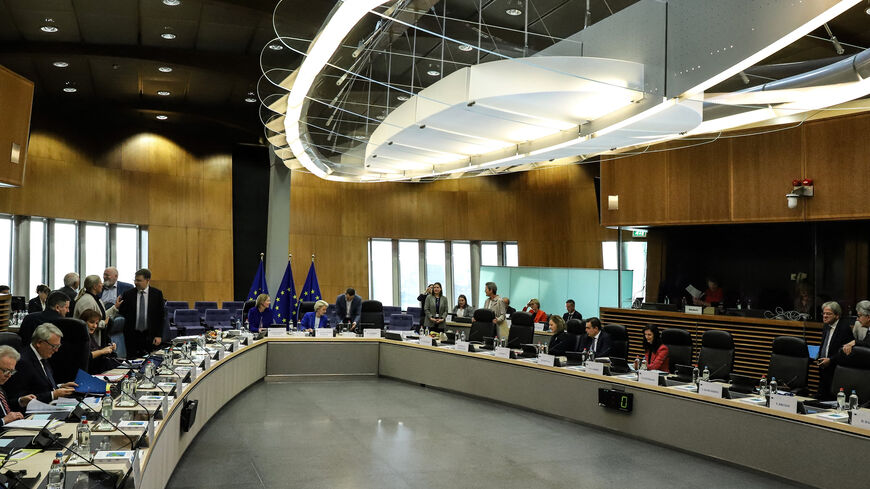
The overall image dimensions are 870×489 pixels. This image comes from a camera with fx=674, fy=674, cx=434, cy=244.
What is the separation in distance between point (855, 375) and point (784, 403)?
0.92 metres

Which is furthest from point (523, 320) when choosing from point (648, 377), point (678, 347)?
point (648, 377)

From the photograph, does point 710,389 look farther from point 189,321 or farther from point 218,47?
point 189,321

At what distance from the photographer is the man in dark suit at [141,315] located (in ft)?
23.3

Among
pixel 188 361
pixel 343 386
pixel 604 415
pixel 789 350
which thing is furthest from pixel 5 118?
pixel 789 350

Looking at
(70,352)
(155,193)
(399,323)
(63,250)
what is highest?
(155,193)

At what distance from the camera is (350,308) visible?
11773mm

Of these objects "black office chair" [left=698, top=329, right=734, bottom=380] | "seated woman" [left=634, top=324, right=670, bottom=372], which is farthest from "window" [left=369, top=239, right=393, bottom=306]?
"black office chair" [left=698, top=329, right=734, bottom=380]

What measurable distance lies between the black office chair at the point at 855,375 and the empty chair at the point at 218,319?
10.2m

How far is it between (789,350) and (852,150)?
4.06 meters

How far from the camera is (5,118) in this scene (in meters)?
8.20

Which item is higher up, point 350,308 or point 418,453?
point 350,308

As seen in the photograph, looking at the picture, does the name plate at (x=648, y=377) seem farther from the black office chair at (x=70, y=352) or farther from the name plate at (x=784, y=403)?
the black office chair at (x=70, y=352)

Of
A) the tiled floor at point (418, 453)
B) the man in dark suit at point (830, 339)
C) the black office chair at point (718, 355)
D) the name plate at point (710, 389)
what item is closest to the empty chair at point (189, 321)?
the tiled floor at point (418, 453)

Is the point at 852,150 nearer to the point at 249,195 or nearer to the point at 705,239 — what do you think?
the point at 705,239
